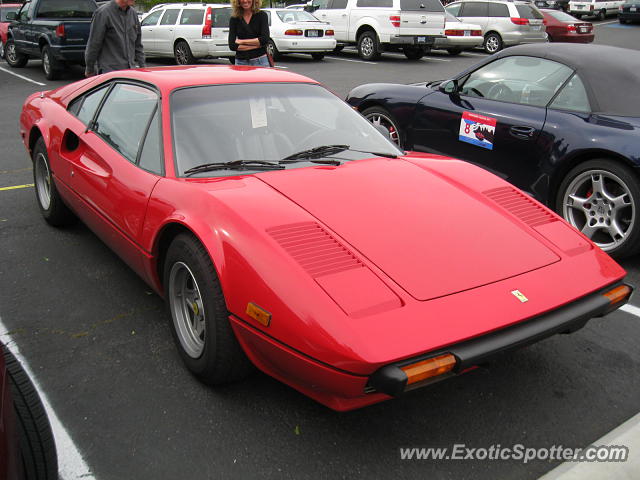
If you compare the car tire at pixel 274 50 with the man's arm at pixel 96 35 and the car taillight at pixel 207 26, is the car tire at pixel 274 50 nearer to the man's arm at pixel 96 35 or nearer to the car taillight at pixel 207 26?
the car taillight at pixel 207 26

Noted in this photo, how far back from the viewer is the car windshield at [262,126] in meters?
3.14

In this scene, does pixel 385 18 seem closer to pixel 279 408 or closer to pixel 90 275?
pixel 90 275

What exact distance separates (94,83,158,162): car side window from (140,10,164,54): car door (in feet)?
42.9

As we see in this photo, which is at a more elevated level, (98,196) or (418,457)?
(98,196)

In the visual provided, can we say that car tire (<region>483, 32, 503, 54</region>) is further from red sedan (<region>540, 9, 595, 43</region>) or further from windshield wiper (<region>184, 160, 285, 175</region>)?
windshield wiper (<region>184, 160, 285, 175</region>)

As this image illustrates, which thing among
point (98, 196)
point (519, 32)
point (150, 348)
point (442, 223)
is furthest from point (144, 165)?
point (519, 32)

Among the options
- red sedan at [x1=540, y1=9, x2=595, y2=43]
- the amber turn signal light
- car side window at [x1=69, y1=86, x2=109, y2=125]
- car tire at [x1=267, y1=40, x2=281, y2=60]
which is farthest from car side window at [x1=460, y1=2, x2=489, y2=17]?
the amber turn signal light

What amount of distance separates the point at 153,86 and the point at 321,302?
1.89 meters

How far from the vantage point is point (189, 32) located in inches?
591

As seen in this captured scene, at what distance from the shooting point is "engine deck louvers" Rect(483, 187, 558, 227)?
2.97 metres

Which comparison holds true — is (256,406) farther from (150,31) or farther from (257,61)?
(150,31)

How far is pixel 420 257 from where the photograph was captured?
250 centimetres

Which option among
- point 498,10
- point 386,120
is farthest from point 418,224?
point 498,10

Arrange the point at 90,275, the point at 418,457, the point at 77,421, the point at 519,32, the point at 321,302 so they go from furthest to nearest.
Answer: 1. the point at 519,32
2. the point at 90,275
3. the point at 77,421
4. the point at 418,457
5. the point at 321,302
